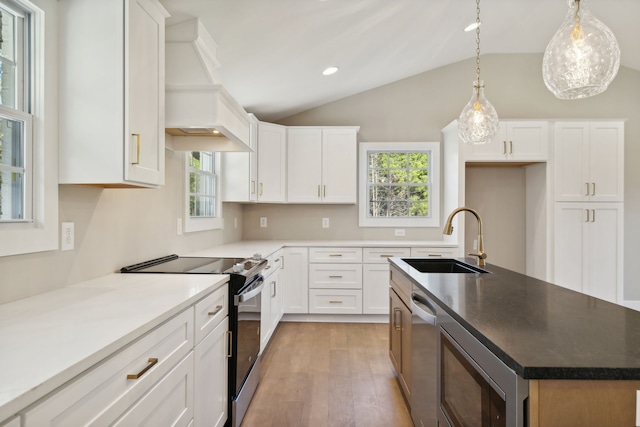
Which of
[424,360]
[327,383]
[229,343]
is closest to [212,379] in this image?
[229,343]

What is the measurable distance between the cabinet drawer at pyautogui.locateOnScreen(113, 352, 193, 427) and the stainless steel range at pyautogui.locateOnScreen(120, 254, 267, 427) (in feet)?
1.54

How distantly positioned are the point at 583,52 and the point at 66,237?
2.44 metres

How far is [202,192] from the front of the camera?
3021mm

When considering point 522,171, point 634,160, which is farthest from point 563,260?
point 634,160

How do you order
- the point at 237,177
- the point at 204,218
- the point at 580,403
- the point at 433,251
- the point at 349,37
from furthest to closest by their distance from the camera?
1. the point at 433,251
2. the point at 237,177
3. the point at 204,218
4. the point at 349,37
5. the point at 580,403

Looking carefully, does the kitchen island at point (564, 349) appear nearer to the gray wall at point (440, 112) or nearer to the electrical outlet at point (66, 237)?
the electrical outlet at point (66, 237)

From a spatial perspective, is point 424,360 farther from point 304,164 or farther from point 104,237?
point 304,164

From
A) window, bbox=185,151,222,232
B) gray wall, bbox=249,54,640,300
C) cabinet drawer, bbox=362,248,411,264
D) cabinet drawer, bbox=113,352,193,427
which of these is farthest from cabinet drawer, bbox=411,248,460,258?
cabinet drawer, bbox=113,352,193,427

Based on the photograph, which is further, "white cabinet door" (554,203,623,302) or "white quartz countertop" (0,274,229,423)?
"white cabinet door" (554,203,623,302)

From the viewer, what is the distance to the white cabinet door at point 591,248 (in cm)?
371

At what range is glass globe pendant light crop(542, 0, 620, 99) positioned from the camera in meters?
1.51

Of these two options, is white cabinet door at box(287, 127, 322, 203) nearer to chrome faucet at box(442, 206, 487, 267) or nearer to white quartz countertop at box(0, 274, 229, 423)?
chrome faucet at box(442, 206, 487, 267)

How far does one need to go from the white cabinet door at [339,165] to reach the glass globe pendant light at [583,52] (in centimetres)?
248

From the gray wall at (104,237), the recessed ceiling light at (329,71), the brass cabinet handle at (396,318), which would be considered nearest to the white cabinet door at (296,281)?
the gray wall at (104,237)
